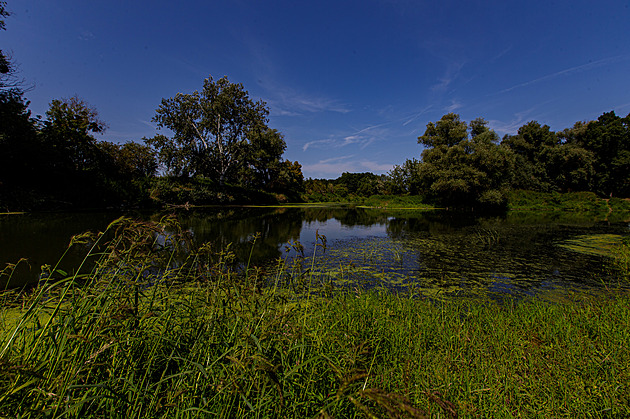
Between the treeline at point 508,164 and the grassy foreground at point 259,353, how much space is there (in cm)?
2767

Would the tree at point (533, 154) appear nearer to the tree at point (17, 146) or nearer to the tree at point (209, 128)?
the tree at point (209, 128)

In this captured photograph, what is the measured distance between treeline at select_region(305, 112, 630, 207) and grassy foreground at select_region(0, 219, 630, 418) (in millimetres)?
27667

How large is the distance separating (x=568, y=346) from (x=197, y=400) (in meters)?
3.66

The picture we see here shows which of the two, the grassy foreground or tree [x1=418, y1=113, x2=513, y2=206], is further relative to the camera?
tree [x1=418, y1=113, x2=513, y2=206]

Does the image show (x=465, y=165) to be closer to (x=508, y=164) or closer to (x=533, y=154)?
(x=508, y=164)

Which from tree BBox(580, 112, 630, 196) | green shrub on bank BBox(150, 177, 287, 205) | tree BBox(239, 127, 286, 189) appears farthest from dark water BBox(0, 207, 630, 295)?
tree BBox(580, 112, 630, 196)

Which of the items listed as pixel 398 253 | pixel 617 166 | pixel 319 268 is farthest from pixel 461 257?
pixel 617 166

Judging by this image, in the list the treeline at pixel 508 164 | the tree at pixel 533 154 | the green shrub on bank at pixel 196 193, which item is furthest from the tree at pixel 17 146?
the tree at pixel 533 154

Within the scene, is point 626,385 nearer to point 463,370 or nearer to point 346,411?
point 463,370

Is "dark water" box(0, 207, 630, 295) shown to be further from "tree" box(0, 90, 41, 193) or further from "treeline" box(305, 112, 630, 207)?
"treeline" box(305, 112, 630, 207)

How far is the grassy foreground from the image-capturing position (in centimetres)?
122

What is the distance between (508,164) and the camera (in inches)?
1134

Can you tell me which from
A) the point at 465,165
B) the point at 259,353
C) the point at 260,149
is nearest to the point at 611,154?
the point at 465,165

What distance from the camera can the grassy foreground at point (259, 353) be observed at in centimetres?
122
